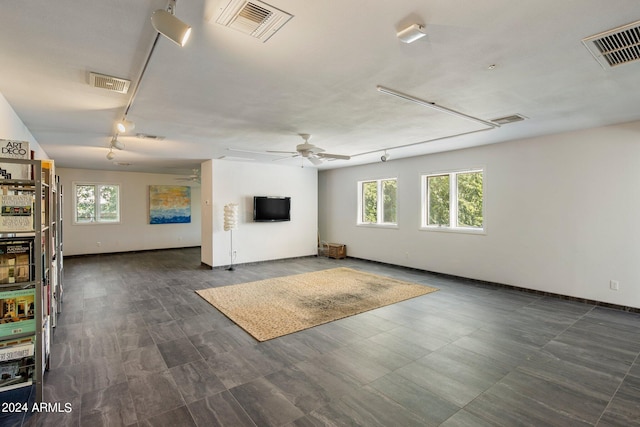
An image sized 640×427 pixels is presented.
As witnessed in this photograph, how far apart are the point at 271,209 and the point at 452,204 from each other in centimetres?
454

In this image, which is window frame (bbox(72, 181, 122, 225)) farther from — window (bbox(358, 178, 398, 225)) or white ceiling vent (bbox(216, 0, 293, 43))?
white ceiling vent (bbox(216, 0, 293, 43))

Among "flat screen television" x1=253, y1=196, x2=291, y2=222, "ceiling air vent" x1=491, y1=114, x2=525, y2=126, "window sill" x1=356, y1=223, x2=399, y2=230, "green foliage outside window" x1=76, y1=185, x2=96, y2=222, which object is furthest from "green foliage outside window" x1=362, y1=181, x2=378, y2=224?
"green foliage outside window" x1=76, y1=185, x2=96, y2=222

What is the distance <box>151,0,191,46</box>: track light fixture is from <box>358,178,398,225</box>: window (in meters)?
6.62

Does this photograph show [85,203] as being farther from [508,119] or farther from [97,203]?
[508,119]

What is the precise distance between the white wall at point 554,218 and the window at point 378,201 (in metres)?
0.75

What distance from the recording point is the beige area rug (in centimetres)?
394

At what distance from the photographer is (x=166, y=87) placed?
9.91ft

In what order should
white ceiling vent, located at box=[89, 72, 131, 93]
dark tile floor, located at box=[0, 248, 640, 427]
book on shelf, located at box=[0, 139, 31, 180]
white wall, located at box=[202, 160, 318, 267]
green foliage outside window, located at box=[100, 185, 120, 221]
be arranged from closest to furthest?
dark tile floor, located at box=[0, 248, 640, 427], book on shelf, located at box=[0, 139, 31, 180], white ceiling vent, located at box=[89, 72, 131, 93], white wall, located at box=[202, 160, 318, 267], green foliage outside window, located at box=[100, 185, 120, 221]

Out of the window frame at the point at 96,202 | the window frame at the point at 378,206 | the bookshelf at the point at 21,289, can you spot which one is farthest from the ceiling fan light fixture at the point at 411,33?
the window frame at the point at 96,202

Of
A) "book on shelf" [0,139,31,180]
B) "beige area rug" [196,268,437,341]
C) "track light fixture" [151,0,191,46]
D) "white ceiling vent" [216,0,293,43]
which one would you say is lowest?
"beige area rug" [196,268,437,341]

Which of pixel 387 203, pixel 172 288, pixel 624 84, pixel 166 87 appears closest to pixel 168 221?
pixel 172 288

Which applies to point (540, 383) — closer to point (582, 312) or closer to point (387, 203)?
point (582, 312)

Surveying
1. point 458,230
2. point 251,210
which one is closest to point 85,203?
point 251,210

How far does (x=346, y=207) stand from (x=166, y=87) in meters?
6.59
